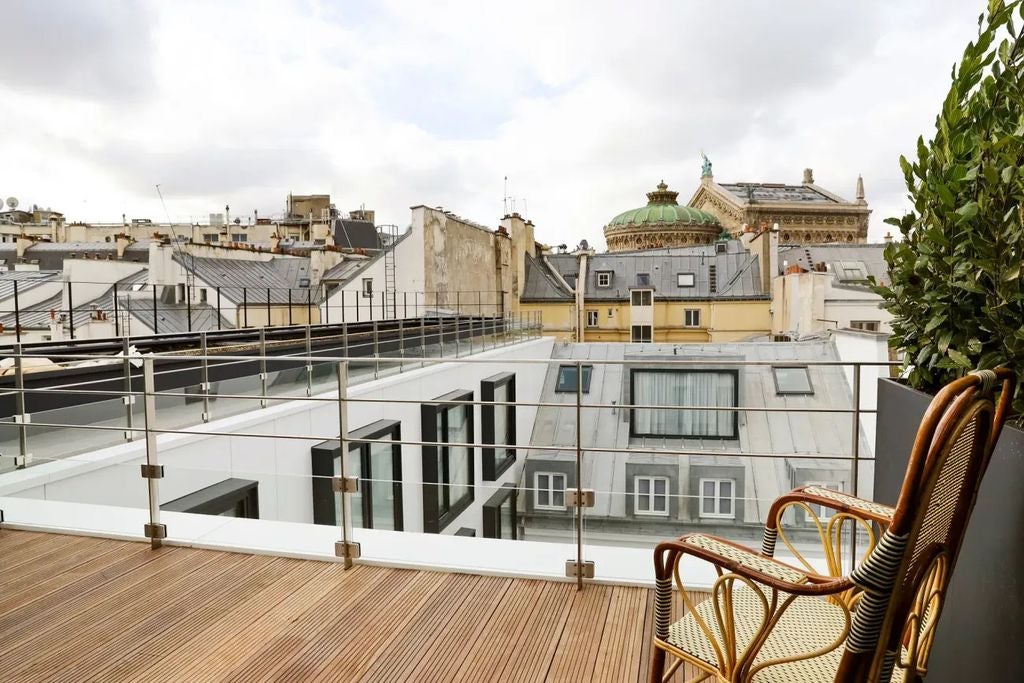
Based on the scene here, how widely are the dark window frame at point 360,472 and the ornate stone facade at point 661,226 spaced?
124 feet

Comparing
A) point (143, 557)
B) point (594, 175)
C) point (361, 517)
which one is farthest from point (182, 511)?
point (594, 175)

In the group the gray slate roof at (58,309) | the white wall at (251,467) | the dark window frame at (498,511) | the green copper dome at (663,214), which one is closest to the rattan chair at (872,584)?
the white wall at (251,467)

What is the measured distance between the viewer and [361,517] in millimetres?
2986

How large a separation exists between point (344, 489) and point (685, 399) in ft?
32.3

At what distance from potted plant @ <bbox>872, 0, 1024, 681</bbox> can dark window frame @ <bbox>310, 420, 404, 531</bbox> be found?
1803 mm

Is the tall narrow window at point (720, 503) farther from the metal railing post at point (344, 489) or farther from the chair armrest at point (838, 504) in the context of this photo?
the metal railing post at point (344, 489)

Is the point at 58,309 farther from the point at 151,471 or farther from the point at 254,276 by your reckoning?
the point at 151,471

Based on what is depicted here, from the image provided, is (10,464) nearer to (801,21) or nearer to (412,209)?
(801,21)

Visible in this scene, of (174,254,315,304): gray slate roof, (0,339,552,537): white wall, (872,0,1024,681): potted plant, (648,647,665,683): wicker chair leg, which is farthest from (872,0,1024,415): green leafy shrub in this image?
(174,254,315,304): gray slate roof

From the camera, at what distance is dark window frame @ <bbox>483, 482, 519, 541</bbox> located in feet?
10.0

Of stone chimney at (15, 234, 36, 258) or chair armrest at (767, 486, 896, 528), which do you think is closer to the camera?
chair armrest at (767, 486, 896, 528)

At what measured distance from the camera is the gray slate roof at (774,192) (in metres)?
41.1

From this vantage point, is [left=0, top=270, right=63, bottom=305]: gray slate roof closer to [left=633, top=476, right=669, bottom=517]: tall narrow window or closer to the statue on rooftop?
[left=633, top=476, right=669, bottom=517]: tall narrow window

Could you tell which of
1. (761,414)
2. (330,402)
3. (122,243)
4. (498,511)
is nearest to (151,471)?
(498,511)
